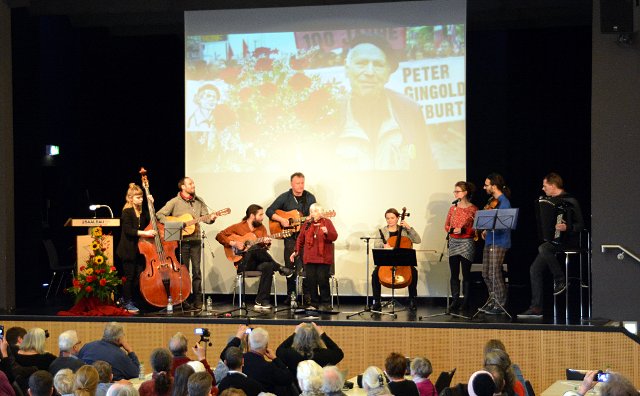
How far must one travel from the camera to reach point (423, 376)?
6398 mm

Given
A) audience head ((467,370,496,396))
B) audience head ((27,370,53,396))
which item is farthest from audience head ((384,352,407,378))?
audience head ((27,370,53,396))

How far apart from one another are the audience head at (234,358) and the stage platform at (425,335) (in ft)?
11.6

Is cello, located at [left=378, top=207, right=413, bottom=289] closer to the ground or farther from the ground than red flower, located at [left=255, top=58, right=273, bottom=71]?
closer to the ground

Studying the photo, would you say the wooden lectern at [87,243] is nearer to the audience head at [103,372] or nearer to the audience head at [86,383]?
the audience head at [103,372]

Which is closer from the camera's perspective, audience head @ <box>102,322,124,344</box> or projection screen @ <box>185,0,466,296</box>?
audience head @ <box>102,322,124,344</box>

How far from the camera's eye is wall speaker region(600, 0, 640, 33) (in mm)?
9719

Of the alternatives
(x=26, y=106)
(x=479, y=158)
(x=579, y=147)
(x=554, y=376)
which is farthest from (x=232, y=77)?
(x=554, y=376)

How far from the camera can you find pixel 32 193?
1227 centimetres

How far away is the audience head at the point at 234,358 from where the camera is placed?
634 centimetres

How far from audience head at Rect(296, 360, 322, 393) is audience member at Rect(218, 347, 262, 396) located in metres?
0.52

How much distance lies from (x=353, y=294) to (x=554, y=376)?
10.8ft

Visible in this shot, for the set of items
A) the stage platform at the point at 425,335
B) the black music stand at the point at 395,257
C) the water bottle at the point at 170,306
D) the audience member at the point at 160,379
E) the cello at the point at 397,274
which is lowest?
the stage platform at the point at 425,335

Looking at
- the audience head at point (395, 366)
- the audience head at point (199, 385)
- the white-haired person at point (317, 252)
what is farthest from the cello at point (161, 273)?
the audience head at point (199, 385)

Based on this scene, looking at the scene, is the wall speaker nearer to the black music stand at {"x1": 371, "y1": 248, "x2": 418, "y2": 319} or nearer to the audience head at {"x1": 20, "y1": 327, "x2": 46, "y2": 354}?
the black music stand at {"x1": 371, "y1": 248, "x2": 418, "y2": 319}
